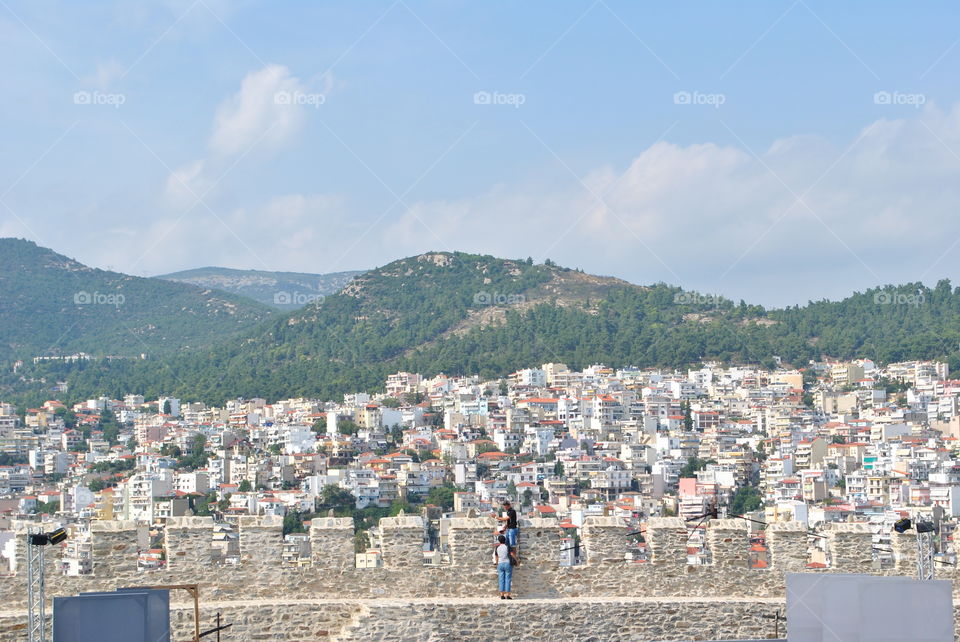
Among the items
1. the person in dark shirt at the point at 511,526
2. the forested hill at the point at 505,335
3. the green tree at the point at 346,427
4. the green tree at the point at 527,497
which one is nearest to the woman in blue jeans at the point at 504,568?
Answer: the person in dark shirt at the point at 511,526

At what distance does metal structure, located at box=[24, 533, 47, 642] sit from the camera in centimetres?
835

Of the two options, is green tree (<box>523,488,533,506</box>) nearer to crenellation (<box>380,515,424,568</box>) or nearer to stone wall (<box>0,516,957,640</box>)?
stone wall (<box>0,516,957,640</box>)

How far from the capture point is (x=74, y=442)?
270 feet

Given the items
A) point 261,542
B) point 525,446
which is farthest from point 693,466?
point 261,542

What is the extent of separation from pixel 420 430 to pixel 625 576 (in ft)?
262

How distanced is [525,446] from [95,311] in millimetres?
48736

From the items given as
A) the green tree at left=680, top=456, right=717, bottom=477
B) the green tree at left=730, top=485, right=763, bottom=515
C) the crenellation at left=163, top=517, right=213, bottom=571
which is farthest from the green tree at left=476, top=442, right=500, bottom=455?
the crenellation at left=163, top=517, right=213, bottom=571

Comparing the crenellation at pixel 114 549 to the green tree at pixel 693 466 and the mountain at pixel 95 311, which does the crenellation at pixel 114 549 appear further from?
the mountain at pixel 95 311

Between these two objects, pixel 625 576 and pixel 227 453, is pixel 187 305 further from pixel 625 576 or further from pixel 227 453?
pixel 625 576

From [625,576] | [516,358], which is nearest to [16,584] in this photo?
[625,576]

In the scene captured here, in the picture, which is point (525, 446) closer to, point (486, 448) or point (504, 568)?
point (486, 448)

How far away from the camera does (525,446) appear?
275 feet

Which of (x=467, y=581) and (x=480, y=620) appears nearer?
(x=480, y=620)

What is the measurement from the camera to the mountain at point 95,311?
10531 centimetres
